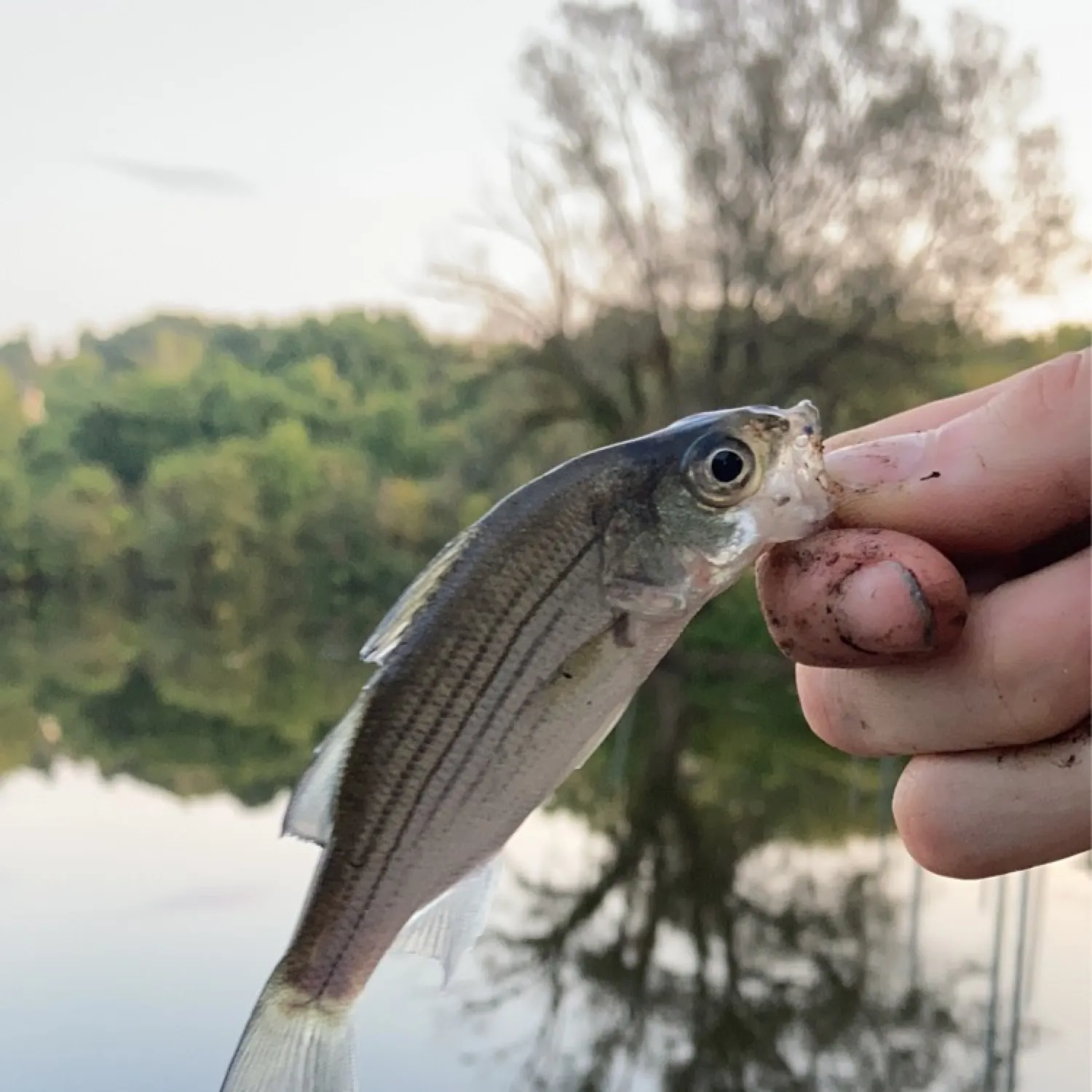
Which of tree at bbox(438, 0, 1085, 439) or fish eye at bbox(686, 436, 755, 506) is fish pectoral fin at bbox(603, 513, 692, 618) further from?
tree at bbox(438, 0, 1085, 439)

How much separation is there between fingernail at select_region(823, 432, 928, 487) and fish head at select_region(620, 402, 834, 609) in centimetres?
4

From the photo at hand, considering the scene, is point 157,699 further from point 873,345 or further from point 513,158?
point 873,345

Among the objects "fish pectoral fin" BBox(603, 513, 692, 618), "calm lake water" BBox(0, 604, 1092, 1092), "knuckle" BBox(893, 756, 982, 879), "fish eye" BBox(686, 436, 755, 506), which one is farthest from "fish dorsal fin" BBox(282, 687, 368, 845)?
"calm lake water" BBox(0, 604, 1092, 1092)

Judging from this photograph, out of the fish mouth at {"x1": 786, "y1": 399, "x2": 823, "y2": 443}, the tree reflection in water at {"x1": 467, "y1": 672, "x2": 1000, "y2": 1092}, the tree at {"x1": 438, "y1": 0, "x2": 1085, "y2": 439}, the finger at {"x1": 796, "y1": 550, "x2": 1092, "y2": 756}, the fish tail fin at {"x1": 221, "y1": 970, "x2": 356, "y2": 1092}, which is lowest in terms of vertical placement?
the fish tail fin at {"x1": 221, "y1": 970, "x2": 356, "y2": 1092}

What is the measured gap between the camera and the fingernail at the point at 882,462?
5.28 feet

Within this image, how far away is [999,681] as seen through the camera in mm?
1588

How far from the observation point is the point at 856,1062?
332 inches

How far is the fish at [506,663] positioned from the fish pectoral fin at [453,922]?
1.6 inches

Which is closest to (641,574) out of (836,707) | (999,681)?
(836,707)

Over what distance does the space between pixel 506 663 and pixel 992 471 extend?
75cm

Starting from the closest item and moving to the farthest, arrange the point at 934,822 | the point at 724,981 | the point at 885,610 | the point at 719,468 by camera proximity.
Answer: the point at 885,610 < the point at 719,468 < the point at 934,822 < the point at 724,981

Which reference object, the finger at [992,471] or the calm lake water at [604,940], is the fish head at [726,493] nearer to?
the finger at [992,471]

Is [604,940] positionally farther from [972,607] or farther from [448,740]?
[972,607]

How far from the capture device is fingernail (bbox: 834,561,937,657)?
59.6 inches
